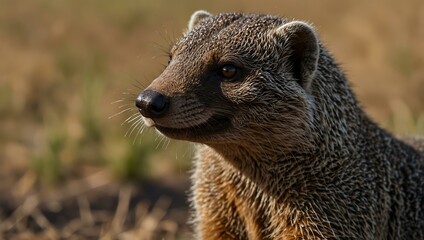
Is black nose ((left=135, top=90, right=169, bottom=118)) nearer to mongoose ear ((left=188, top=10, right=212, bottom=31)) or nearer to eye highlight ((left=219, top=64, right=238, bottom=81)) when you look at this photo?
eye highlight ((left=219, top=64, right=238, bottom=81))

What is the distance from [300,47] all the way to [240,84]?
54 cm

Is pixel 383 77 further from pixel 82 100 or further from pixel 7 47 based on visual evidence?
pixel 7 47

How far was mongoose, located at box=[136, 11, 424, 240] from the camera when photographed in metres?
5.44

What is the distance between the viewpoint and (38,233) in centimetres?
844

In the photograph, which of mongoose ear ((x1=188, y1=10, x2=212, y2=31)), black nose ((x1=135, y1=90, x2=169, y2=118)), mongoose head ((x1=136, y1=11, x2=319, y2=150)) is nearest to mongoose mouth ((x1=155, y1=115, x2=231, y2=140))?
mongoose head ((x1=136, y1=11, x2=319, y2=150))

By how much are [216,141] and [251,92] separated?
0.40 meters

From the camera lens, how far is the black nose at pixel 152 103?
16.8 feet

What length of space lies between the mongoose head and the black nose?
2 cm

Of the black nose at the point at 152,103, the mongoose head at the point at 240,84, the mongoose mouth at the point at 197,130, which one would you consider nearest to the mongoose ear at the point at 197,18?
the mongoose head at the point at 240,84

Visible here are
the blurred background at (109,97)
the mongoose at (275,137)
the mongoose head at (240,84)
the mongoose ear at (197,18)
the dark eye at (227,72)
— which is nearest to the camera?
the mongoose head at (240,84)

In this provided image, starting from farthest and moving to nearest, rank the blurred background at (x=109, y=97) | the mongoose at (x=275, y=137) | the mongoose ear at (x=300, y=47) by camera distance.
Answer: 1. the blurred background at (x=109, y=97)
2. the mongoose ear at (x=300, y=47)
3. the mongoose at (x=275, y=137)

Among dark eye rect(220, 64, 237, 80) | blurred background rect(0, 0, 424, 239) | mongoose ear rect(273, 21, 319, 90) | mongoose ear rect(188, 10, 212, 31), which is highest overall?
mongoose ear rect(273, 21, 319, 90)

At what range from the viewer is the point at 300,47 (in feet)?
18.9

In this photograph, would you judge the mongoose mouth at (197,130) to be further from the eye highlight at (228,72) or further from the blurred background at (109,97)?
the blurred background at (109,97)
